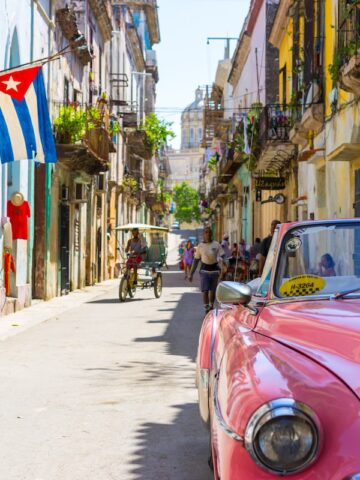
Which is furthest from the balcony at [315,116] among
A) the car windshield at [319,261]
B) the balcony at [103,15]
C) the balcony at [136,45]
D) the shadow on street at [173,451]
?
the balcony at [136,45]

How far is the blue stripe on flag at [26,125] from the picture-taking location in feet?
40.0

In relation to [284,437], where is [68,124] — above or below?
above

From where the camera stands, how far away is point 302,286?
401 centimetres

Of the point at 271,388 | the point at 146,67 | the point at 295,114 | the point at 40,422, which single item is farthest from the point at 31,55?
the point at 146,67

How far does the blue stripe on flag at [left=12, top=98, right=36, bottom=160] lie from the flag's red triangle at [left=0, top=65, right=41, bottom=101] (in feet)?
0.42

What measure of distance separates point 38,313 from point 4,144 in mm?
4882

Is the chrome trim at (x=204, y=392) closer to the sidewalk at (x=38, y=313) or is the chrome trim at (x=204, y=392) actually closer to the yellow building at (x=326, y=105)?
the sidewalk at (x=38, y=313)

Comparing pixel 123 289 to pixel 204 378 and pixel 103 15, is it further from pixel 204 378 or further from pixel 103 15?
pixel 204 378

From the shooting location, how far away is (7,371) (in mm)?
8250

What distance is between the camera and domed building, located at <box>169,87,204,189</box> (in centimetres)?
16575

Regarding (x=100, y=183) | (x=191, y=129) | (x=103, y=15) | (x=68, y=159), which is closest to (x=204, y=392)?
(x=68, y=159)

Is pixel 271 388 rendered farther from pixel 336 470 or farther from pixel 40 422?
pixel 40 422

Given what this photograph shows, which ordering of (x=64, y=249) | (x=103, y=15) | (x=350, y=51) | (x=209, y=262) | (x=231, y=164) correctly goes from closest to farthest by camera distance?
(x=350, y=51) < (x=209, y=262) < (x=64, y=249) < (x=103, y=15) < (x=231, y=164)

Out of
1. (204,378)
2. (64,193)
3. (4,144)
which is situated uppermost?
(64,193)
